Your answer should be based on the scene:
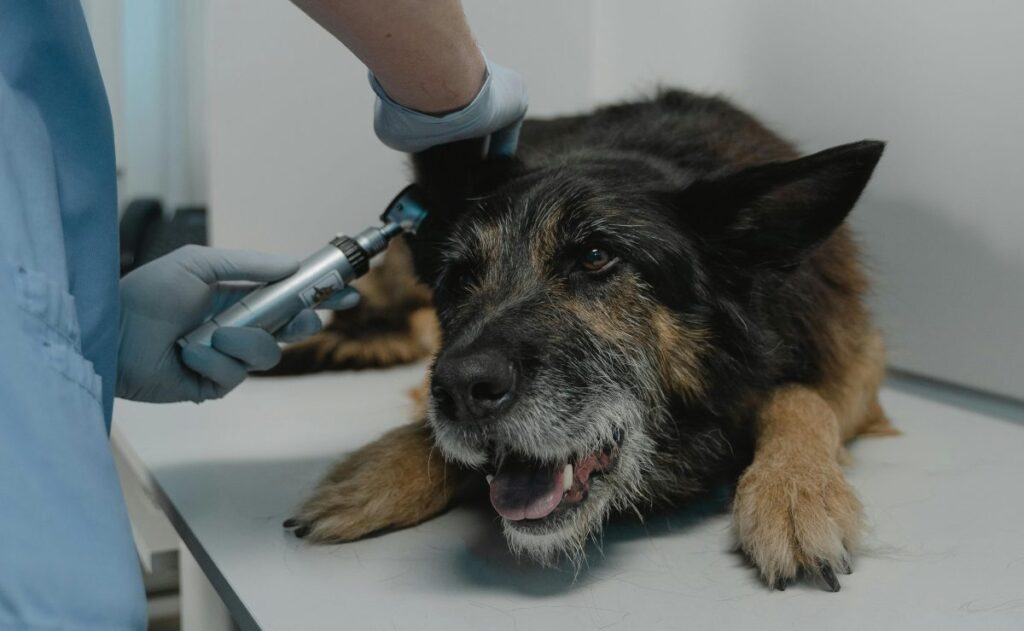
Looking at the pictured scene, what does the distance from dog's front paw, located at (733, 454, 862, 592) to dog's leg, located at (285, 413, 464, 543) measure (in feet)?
1.26

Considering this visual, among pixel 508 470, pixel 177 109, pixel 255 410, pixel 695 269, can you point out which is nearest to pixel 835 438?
pixel 695 269

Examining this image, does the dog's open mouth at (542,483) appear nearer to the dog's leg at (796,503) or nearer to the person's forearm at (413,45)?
the dog's leg at (796,503)

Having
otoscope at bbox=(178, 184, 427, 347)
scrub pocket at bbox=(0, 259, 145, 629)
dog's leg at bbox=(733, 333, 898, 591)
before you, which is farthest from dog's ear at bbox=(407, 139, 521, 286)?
scrub pocket at bbox=(0, 259, 145, 629)

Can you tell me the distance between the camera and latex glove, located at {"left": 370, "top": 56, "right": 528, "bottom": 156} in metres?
1.22

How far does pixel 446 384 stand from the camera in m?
1.06

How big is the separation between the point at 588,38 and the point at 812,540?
6.12 ft

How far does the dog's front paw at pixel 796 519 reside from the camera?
3.47 feet

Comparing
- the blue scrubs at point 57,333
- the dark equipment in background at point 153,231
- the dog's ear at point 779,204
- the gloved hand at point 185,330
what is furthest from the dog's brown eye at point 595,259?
the dark equipment in background at point 153,231

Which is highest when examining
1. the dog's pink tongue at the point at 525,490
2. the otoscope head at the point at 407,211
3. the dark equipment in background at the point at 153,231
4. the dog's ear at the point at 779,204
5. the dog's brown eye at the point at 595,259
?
the dog's ear at the point at 779,204

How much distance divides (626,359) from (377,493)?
1.15ft

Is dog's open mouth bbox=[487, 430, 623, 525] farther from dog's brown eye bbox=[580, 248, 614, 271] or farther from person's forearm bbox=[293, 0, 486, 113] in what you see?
person's forearm bbox=[293, 0, 486, 113]

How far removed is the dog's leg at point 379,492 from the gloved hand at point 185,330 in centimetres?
20

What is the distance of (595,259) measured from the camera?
4.16ft

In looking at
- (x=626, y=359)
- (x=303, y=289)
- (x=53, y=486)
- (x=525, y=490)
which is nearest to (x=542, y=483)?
(x=525, y=490)
